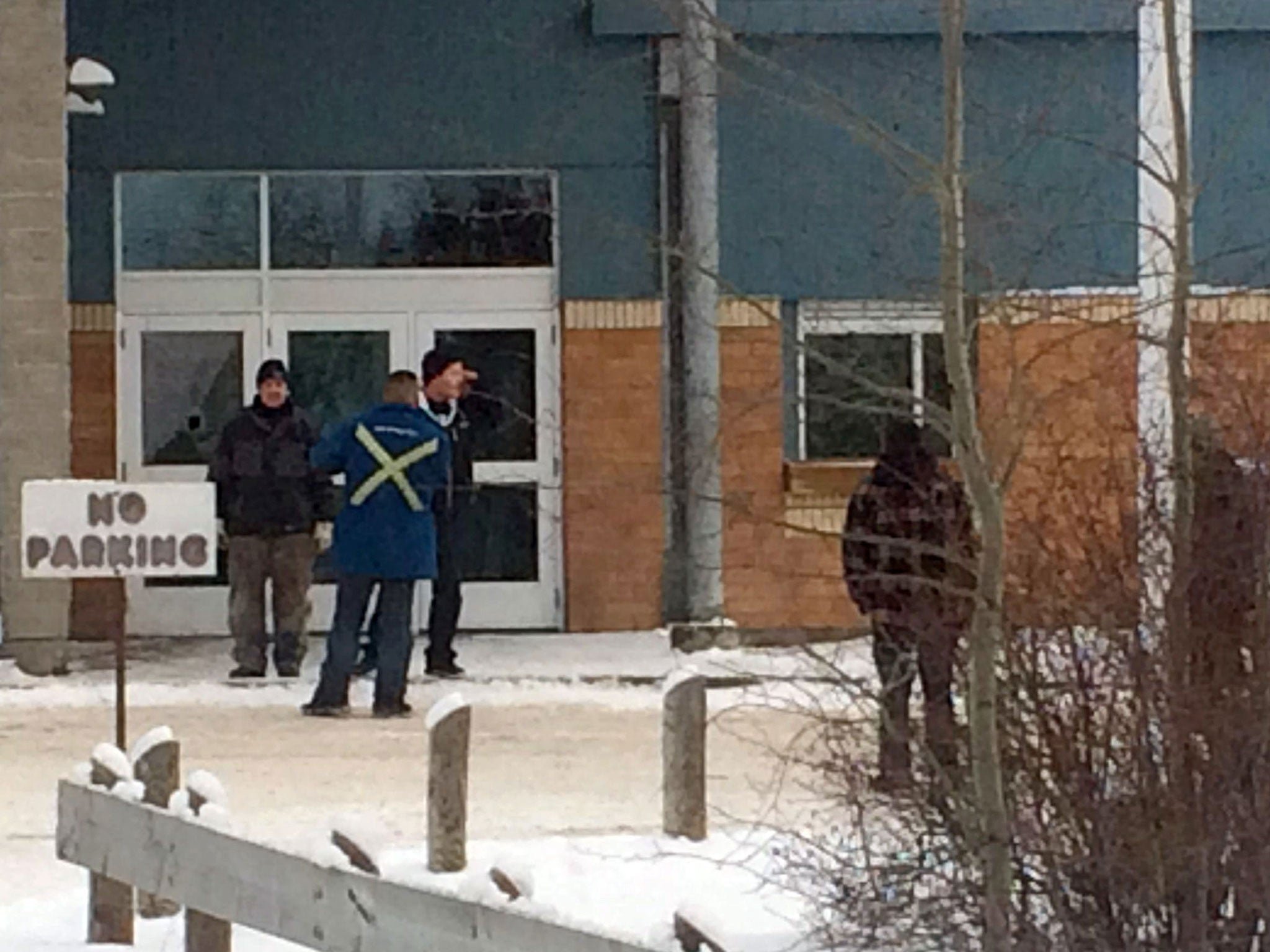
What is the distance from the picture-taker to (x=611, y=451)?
2000cm

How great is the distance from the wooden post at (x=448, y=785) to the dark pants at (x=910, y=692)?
7.79 ft

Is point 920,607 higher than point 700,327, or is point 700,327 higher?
point 700,327

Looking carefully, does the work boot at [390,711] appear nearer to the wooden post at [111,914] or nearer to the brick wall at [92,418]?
the brick wall at [92,418]

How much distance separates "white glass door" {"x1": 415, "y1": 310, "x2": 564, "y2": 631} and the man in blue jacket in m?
4.77

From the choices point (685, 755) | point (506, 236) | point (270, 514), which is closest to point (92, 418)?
point (506, 236)

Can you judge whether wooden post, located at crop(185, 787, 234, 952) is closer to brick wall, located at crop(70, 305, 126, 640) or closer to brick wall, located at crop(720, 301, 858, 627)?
brick wall, located at crop(720, 301, 858, 627)

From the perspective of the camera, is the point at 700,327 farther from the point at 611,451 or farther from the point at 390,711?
the point at 390,711

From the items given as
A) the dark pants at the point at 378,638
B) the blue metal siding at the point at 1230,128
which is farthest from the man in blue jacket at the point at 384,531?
the blue metal siding at the point at 1230,128

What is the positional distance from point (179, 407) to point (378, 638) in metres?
5.43

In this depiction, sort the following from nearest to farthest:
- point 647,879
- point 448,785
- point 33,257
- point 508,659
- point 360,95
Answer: point 448,785 → point 647,879 → point 33,257 → point 508,659 → point 360,95

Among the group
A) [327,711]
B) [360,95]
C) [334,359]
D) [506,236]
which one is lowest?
[327,711]

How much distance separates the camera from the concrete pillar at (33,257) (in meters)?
17.5

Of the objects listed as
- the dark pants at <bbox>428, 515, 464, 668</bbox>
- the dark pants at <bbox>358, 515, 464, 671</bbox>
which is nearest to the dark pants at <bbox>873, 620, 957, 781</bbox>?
the dark pants at <bbox>358, 515, 464, 671</bbox>

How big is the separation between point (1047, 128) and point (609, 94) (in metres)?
12.1
